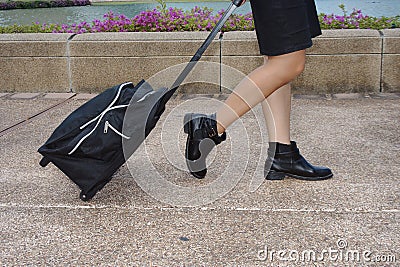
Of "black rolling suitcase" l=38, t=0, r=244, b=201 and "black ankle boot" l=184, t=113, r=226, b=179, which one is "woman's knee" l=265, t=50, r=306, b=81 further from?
"black ankle boot" l=184, t=113, r=226, b=179

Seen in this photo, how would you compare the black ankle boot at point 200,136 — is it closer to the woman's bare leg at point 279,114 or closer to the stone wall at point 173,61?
the woman's bare leg at point 279,114

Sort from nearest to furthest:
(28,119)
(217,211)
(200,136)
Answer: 1. (217,211)
2. (200,136)
3. (28,119)

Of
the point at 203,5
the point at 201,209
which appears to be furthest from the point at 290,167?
the point at 203,5

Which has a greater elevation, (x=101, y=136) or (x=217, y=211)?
(x=101, y=136)

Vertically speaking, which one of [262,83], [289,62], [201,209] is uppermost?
[289,62]

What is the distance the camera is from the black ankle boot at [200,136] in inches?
126

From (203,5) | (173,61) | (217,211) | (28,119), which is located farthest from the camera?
(203,5)

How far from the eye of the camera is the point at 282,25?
2912 millimetres

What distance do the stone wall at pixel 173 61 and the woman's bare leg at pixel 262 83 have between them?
2.64m

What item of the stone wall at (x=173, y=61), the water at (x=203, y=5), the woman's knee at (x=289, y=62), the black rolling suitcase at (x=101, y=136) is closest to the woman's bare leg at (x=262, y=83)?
the woman's knee at (x=289, y=62)

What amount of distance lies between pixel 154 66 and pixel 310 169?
3.03 meters

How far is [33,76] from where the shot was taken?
616 centimetres

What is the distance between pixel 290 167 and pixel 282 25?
2.90ft

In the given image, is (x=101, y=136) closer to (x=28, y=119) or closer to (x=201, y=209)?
(x=201, y=209)
